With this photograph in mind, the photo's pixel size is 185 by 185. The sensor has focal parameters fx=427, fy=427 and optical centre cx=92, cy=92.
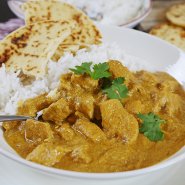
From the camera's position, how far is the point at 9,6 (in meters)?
5.80

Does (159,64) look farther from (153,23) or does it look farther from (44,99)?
(153,23)

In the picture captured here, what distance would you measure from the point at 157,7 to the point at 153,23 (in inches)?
21.1

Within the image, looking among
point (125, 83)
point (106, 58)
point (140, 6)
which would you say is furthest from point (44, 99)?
point (140, 6)

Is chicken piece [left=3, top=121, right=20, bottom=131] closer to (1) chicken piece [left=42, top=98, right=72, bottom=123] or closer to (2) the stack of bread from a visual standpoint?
(1) chicken piece [left=42, top=98, right=72, bottom=123]

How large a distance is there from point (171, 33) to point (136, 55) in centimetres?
140

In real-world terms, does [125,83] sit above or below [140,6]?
above

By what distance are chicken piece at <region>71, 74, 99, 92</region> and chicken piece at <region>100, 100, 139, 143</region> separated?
0.28 meters

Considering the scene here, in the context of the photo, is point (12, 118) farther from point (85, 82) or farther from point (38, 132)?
point (85, 82)

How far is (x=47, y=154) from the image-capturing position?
2861mm

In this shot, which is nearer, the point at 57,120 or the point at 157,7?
the point at 57,120

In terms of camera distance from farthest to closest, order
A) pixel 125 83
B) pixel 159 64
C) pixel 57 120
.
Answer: pixel 159 64 < pixel 125 83 < pixel 57 120

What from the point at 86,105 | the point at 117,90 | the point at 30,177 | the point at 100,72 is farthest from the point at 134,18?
the point at 30,177

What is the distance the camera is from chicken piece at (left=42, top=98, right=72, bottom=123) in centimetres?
313

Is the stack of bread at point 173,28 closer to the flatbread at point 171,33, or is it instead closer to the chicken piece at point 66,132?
the flatbread at point 171,33
